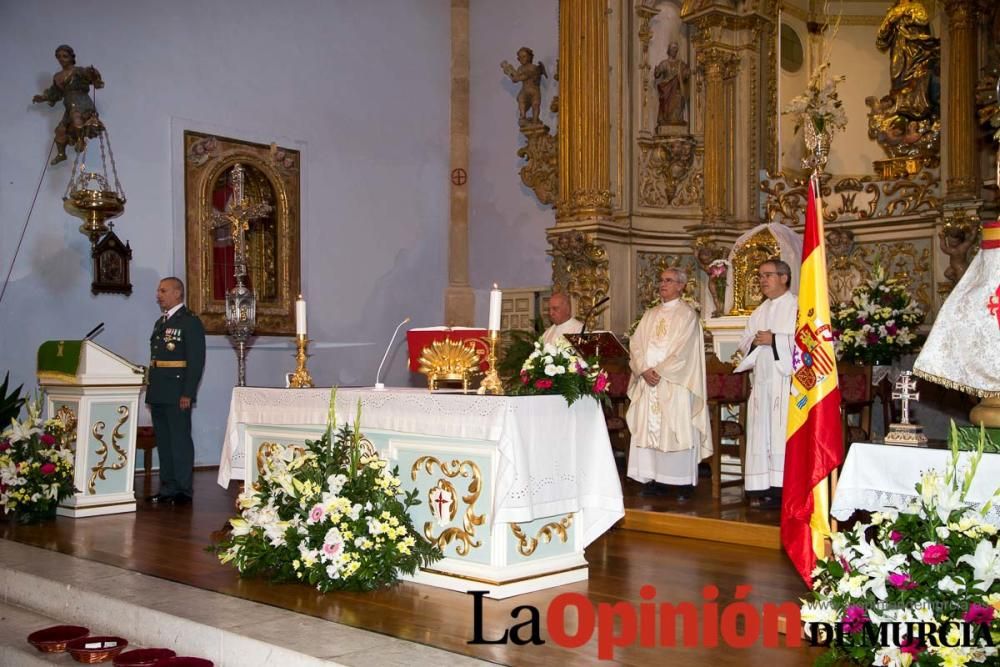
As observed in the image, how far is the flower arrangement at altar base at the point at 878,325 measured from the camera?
8.94 meters

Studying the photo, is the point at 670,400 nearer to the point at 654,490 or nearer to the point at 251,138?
the point at 654,490

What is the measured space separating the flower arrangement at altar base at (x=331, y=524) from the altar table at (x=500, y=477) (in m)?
0.12

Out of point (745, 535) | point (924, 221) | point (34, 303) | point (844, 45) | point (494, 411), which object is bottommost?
point (745, 535)

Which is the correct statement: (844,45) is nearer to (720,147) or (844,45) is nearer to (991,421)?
(720,147)

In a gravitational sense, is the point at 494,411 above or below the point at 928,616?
above

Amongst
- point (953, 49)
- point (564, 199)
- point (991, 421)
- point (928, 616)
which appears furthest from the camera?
point (564, 199)

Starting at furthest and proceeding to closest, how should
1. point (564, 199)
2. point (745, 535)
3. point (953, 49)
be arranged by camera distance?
1. point (564, 199)
2. point (953, 49)
3. point (745, 535)

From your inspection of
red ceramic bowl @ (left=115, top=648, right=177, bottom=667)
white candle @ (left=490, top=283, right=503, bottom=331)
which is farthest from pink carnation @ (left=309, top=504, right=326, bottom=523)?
white candle @ (left=490, top=283, right=503, bottom=331)

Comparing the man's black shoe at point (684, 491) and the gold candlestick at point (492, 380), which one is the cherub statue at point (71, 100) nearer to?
the gold candlestick at point (492, 380)

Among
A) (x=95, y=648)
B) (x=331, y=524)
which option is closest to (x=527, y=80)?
(x=331, y=524)

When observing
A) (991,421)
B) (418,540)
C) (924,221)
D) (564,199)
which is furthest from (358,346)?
(991,421)

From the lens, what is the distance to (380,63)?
1291 cm

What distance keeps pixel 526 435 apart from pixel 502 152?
27.7 ft

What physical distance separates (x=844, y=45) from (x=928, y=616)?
919cm
